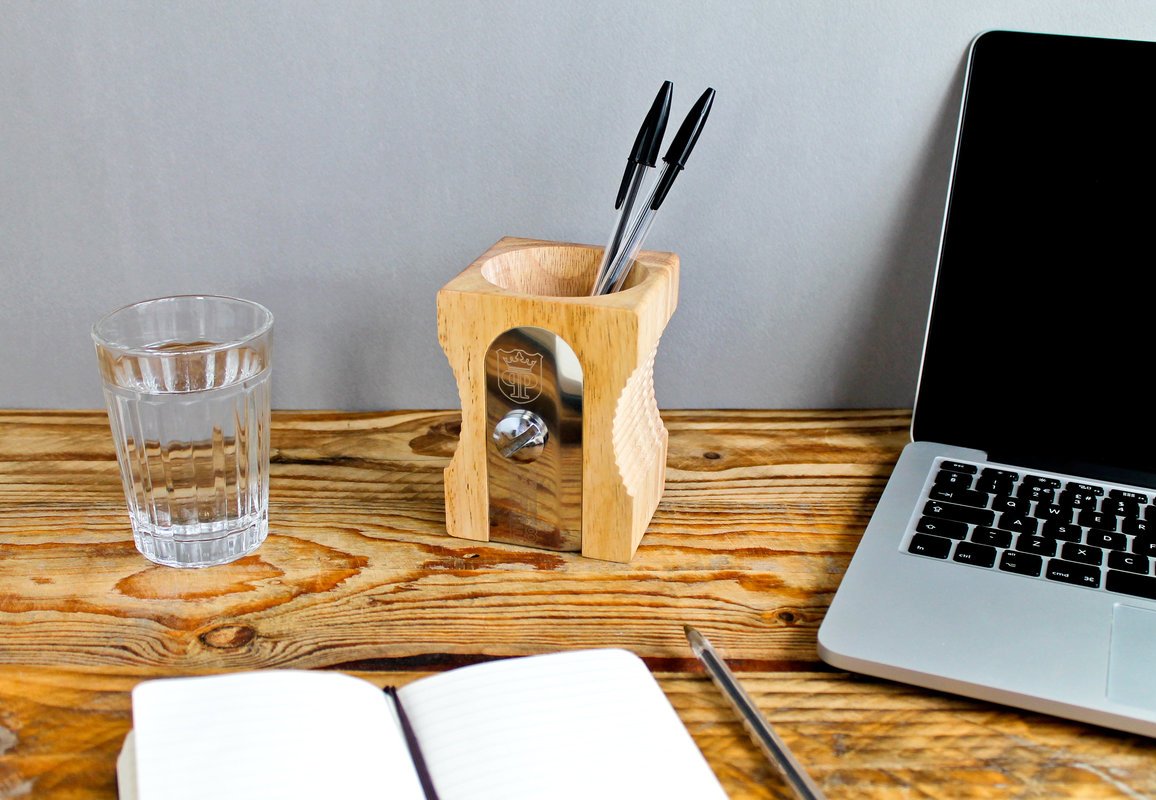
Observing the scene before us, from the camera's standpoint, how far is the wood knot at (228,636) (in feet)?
1.67

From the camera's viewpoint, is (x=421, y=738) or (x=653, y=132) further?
(x=653, y=132)

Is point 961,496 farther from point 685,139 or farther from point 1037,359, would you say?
point 685,139

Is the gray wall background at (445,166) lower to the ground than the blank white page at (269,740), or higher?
higher

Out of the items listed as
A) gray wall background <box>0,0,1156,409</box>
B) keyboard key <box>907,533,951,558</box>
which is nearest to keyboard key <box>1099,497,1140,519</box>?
keyboard key <box>907,533,951,558</box>

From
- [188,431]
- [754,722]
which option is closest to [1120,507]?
[754,722]

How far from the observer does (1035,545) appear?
549 mm

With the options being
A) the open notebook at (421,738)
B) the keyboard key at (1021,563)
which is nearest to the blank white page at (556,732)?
the open notebook at (421,738)

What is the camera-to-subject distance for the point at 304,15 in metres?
0.67

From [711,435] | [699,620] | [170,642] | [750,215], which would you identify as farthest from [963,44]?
[170,642]

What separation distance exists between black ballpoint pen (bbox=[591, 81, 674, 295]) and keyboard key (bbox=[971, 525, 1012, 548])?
25 cm

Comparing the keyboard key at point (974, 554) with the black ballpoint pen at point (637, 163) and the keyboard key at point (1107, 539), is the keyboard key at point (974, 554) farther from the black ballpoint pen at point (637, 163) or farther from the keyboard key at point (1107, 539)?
the black ballpoint pen at point (637, 163)

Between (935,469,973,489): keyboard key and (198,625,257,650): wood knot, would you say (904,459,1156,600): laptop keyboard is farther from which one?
(198,625,257,650): wood knot

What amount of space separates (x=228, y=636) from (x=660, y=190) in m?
0.33

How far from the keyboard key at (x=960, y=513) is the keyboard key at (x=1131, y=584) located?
Result: 0.22 feet
